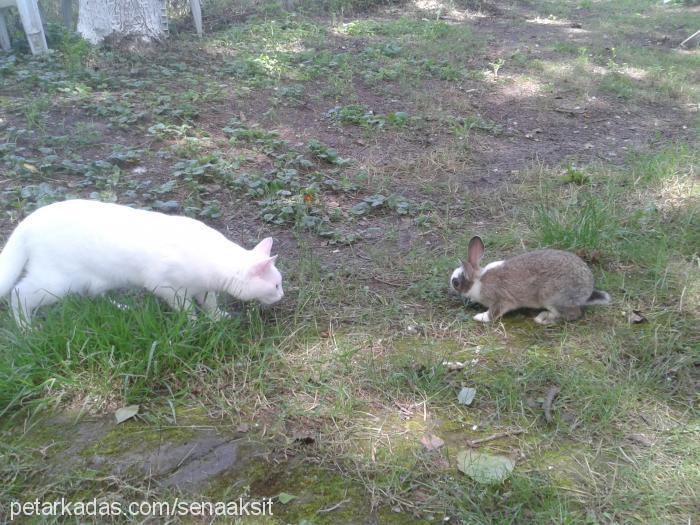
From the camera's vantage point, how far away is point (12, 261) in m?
2.96

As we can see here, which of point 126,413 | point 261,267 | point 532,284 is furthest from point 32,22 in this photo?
point 532,284

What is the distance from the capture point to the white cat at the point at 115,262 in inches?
116

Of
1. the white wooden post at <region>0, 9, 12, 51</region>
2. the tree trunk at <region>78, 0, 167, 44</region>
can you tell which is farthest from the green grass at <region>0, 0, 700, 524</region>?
the white wooden post at <region>0, 9, 12, 51</region>

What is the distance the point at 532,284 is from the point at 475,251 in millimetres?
378

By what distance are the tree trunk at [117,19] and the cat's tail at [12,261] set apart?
17.4 ft

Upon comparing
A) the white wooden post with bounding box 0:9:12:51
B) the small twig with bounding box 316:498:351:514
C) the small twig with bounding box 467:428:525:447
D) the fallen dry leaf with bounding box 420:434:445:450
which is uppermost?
the white wooden post with bounding box 0:9:12:51

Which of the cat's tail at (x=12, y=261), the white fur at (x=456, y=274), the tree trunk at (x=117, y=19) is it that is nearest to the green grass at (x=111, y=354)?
the cat's tail at (x=12, y=261)

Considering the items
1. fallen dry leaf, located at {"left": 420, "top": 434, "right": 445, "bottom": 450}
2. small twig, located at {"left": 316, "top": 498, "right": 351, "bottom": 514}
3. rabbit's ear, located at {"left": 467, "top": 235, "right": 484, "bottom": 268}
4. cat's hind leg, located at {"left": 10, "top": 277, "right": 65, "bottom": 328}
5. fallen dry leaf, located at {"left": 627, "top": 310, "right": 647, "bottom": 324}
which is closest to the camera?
small twig, located at {"left": 316, "top": 498, "right": 351, "bottom": 514}

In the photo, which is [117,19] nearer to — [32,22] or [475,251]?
[32,22]

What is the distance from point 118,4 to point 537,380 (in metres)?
7.12

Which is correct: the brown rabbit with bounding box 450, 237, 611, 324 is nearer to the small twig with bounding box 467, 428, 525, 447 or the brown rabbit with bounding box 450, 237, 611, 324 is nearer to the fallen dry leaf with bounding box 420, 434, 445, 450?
the small twig with bounding box 467, 428, 525, 447

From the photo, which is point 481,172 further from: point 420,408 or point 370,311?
point 420,408

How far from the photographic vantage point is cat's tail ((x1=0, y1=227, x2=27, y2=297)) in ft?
9.59

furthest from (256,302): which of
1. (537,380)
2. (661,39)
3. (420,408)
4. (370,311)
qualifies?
(661,39)
